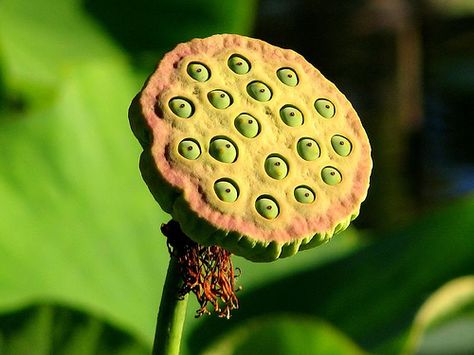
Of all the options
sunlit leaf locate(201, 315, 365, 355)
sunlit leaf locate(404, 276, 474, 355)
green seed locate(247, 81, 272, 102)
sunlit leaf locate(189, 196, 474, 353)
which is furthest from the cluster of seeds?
sunlit leaf locate(189, 196, 474, 353)

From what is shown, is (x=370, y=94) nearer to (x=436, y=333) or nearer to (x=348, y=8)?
(x=348, y=8)

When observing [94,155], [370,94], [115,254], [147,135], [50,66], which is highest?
[370,94]

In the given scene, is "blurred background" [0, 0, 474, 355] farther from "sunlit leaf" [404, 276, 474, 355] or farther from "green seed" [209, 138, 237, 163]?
"green seed" [209, 138, 237, 163]

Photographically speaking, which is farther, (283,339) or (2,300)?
(2,300)

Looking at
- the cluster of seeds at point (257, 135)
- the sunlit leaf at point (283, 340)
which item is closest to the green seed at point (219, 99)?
the cluster of seeds at point (257, 135)

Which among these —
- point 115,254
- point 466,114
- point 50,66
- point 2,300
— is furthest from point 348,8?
point 466,114
